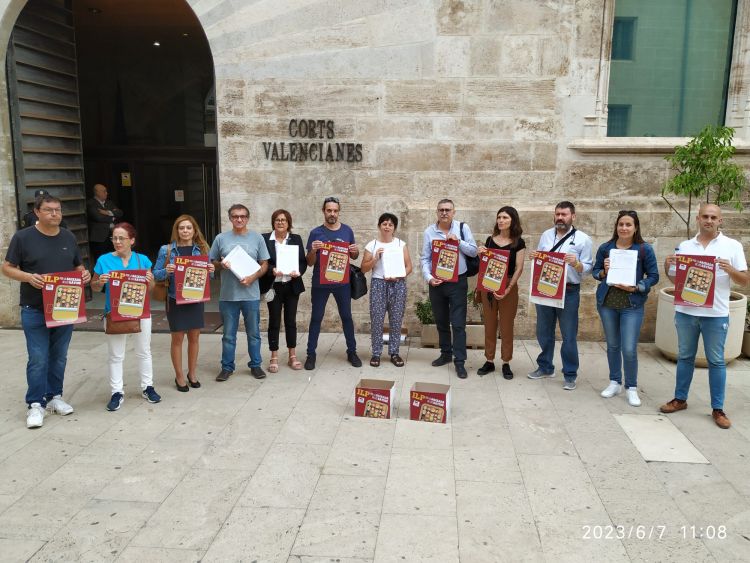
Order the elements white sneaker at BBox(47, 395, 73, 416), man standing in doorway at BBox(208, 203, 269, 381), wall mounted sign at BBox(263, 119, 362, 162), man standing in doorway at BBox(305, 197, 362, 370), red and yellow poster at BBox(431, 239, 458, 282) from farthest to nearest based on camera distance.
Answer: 1. wall mounted sign at BBox(263, 119, 362, 162)
2. man standing in doorway at BBox(305, 197, 362, 370)
3. red and yellow poster at BBox(431, 239, 458, 282)
4. man standing in doorway at BBox(208, 203, 269, 381)
5. white sneaker at BBox(47, 395, 73, 416)

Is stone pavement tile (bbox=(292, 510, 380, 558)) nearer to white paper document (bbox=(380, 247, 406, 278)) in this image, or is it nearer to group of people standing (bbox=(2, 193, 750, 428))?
group of people standing (bbox=(2, 193, 750, 428))

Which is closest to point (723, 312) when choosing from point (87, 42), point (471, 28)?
point (471, 28)

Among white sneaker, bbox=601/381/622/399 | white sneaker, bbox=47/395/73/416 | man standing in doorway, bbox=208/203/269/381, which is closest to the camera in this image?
white sneaker, bbox=47/395/73/416

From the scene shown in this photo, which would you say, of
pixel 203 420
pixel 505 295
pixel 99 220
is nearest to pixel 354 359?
pixel 505 295

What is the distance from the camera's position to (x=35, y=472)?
4523mm

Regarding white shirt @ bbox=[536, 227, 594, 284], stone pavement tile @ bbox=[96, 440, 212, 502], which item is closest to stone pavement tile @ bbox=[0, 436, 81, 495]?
stone pavement tile @ bbox=[96, 440, 212, 502]

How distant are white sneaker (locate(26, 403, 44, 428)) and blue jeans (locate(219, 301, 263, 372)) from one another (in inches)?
71.1

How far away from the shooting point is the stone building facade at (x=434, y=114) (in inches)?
314

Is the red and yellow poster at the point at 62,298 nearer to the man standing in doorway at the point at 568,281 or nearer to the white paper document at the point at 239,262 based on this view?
the white paper document at the point at 239,262

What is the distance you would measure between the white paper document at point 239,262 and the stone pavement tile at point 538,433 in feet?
9.67

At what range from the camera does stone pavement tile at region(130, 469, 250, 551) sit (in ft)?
12.0

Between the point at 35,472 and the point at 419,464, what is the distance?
2.81 m

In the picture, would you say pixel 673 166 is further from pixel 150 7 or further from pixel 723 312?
pixel 150 7

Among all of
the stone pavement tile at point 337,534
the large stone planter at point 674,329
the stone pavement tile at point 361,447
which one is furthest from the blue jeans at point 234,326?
the large stone planter at point 674,329
